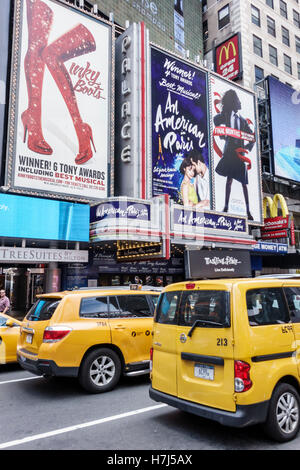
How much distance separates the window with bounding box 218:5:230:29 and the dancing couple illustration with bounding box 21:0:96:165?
832 inches

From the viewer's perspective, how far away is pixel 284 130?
29047mm

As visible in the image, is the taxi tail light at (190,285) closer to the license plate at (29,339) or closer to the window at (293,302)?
the window at (293,302)

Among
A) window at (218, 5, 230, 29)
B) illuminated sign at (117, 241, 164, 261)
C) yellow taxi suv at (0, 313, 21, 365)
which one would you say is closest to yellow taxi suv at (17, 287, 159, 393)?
yellow taxi suv at (0, 313, 21, 365)

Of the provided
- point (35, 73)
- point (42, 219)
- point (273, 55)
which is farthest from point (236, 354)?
point (273, 55)

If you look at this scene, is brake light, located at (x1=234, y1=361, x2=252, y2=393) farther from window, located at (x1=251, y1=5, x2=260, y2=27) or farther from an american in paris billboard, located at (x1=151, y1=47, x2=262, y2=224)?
window, located at (x1=251, y1=5, x2=260, y2=27)

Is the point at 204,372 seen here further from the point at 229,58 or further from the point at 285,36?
the point at 285,36

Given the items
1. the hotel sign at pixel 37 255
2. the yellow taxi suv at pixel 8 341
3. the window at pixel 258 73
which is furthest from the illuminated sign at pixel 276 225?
the yellow taxi suv at pixel 8 341

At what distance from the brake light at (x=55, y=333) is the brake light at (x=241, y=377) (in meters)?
3.28

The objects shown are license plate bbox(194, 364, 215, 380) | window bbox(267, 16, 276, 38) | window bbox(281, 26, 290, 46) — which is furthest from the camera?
window bbox(281, 26, 290, 46)

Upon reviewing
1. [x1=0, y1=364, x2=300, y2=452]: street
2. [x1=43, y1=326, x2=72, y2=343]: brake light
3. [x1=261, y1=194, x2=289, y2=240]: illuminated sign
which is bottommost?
[x1=0, y1=364, x2=300, y2=452]: street

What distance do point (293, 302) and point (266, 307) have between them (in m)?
0.55

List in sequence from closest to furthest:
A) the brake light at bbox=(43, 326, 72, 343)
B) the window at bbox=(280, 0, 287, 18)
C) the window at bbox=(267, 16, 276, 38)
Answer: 1. the brake light at bbox=(43, 326, 72, 343)
2. the window at bbox=(267, 16, 276, 38)
3. the window at bbox=(280, 0, 287, 18)

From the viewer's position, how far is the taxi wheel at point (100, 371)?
21.1 ft

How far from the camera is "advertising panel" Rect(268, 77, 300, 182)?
92.2 ft
